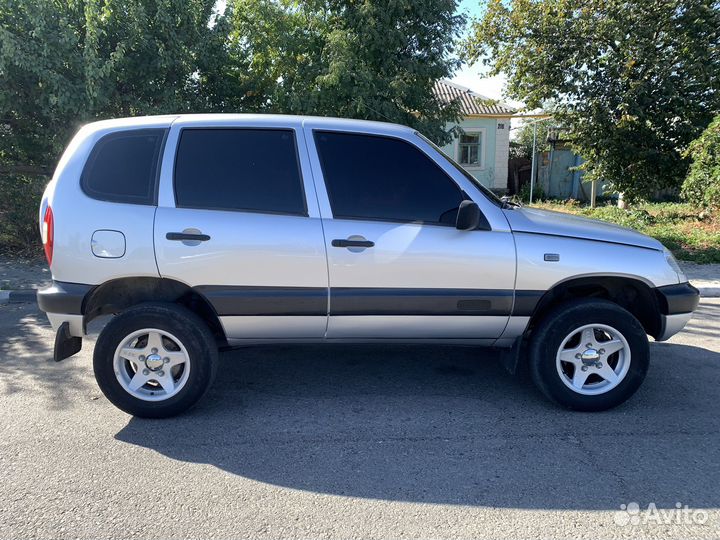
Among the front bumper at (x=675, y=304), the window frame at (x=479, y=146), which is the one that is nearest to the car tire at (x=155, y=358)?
the front bumper at (x=675, y=304)

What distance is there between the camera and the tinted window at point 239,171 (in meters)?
3.62

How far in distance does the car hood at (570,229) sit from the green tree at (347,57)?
221 inches

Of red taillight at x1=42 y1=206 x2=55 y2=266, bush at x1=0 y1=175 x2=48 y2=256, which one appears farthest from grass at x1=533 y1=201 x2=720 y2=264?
bush at x1=0 y1=175 x2=48 y2=256

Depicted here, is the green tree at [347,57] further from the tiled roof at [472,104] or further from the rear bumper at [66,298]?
the tiled roof at [472,104]

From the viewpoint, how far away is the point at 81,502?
2779 millimetres

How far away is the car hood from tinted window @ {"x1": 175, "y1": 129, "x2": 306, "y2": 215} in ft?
4.89

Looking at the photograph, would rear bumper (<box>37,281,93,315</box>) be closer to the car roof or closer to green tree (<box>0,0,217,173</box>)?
the car roof

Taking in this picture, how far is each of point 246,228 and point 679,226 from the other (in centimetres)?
1188

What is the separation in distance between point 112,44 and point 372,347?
6760mm

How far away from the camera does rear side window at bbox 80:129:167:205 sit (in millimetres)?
3580

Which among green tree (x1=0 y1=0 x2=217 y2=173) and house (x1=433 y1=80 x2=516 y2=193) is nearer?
green tree (x1=0 y1=0 x2=217 y2=173)

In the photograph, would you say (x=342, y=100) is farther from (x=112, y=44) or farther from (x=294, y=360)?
(x=294, y=360)

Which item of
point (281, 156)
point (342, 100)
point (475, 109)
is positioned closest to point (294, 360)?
point (281, 156)

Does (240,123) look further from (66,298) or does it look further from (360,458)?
(360,458)
